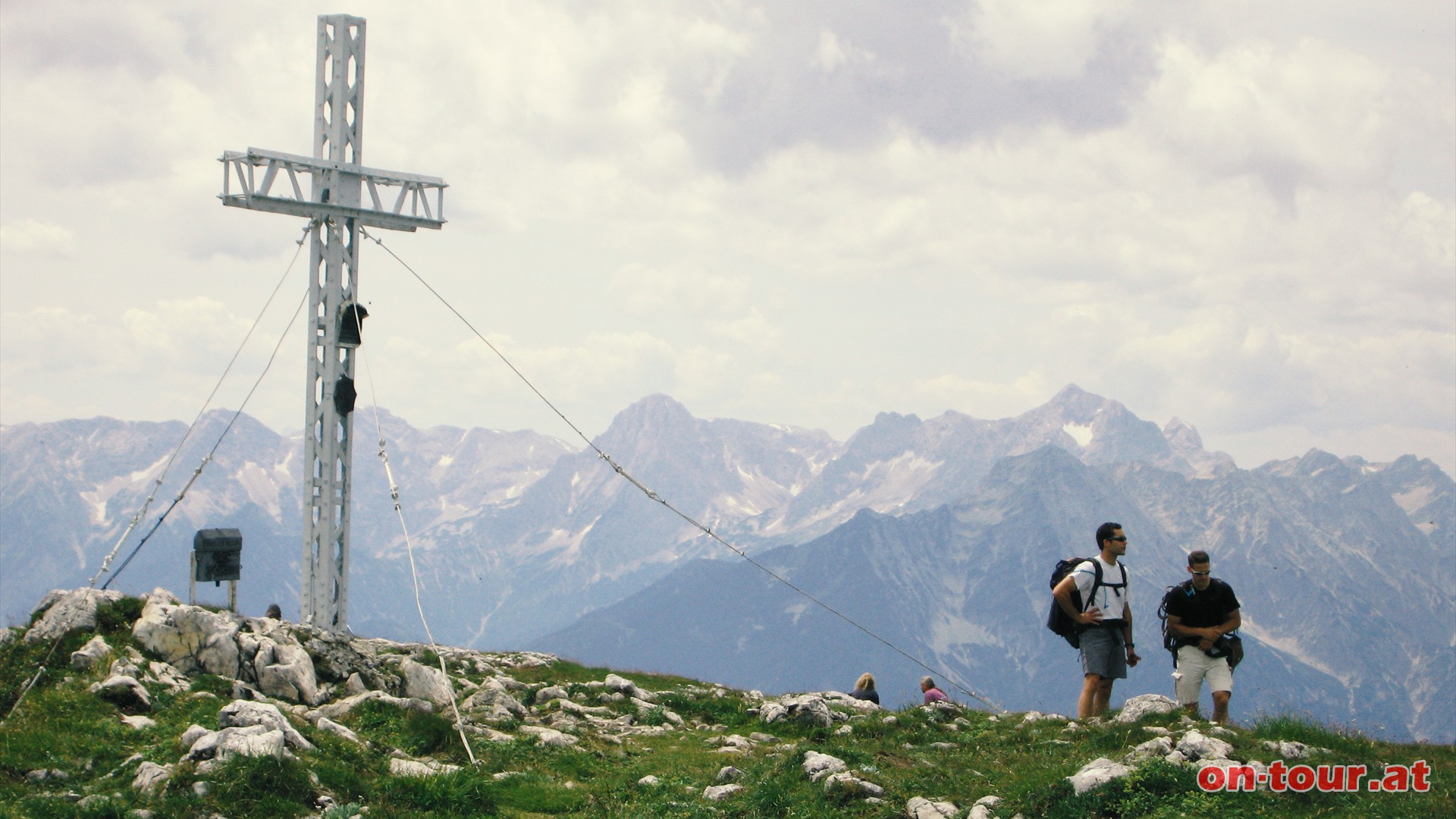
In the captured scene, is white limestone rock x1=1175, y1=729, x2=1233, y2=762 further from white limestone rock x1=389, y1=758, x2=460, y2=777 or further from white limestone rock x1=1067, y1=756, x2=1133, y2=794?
white limestone rock x1=389, y1=758, x2=460, y2=777

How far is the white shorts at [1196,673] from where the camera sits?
51.7ft

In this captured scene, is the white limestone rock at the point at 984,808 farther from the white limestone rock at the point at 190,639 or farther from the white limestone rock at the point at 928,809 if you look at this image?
the white limestone rock at the point at 190,639

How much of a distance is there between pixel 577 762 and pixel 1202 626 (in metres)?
9.00

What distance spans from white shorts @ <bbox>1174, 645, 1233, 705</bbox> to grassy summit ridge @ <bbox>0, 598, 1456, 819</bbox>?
983 millimetres

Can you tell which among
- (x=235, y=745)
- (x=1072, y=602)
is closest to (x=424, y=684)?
(x=235, y=745)

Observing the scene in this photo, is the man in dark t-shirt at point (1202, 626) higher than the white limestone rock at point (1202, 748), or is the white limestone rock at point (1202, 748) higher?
the man in dark t-shirt at point (1202, 626)

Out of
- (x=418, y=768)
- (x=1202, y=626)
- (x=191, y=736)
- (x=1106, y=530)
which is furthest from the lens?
(x=1106, y=530)

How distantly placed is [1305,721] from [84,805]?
1432 cm

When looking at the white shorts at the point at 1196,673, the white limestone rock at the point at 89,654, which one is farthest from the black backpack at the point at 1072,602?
the white limestone rock at the point at 89,654

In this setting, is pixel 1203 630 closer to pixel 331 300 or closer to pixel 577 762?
pixel 577 762

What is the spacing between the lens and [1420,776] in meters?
11.7

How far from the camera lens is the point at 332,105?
23.3m

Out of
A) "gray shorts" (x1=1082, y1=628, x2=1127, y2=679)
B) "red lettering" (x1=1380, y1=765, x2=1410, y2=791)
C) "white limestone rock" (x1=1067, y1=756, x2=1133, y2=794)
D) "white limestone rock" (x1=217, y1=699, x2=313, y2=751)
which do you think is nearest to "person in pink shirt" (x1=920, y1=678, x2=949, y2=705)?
"gray shorts" (x1=1082, y1=628, x2=1127, y2=679)

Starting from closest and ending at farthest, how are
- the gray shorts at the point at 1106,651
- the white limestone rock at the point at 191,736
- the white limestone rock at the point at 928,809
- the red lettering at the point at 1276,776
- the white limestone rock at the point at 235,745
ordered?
the red lettering at the point at 1276,776
the white limestone rock at the point at 928,809
the white limestone rock at the point at 235,745
the white limestone rock at the point at 191,736
the gray shorts at the point at 1106,651
